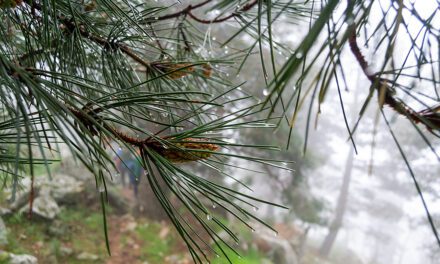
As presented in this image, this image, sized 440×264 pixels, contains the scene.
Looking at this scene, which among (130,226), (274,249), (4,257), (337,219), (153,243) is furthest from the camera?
(337,219)

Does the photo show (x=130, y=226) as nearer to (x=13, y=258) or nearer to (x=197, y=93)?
(x=13, y=258)

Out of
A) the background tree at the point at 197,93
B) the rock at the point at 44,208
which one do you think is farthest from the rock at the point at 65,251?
the background tree at the point at 197,93

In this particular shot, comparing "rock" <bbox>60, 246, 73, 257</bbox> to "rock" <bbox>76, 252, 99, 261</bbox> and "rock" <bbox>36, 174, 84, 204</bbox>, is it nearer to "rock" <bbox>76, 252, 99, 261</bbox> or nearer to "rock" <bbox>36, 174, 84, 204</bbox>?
"rock" <bbox>76, 252, 99, 261</bbox>

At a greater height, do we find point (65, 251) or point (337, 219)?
point (337, 219)

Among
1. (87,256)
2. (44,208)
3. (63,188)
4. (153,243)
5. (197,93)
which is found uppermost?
(197,93)

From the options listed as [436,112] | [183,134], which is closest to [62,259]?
[183,134]

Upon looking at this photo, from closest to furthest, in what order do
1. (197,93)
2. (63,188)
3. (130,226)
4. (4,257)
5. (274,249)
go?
(197,93)
(4,257)
(130,226)
(63,188)
(274,249)

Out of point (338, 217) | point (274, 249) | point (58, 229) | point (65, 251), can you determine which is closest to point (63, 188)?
point (58, 229)

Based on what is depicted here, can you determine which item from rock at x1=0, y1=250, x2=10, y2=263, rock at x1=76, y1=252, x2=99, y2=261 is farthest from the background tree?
rock at x1=76, y1=252, x2=99, y2=261

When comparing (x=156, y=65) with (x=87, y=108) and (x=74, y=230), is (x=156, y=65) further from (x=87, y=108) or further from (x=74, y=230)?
(x=74, y=230)

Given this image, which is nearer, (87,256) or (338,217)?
(87,256)
